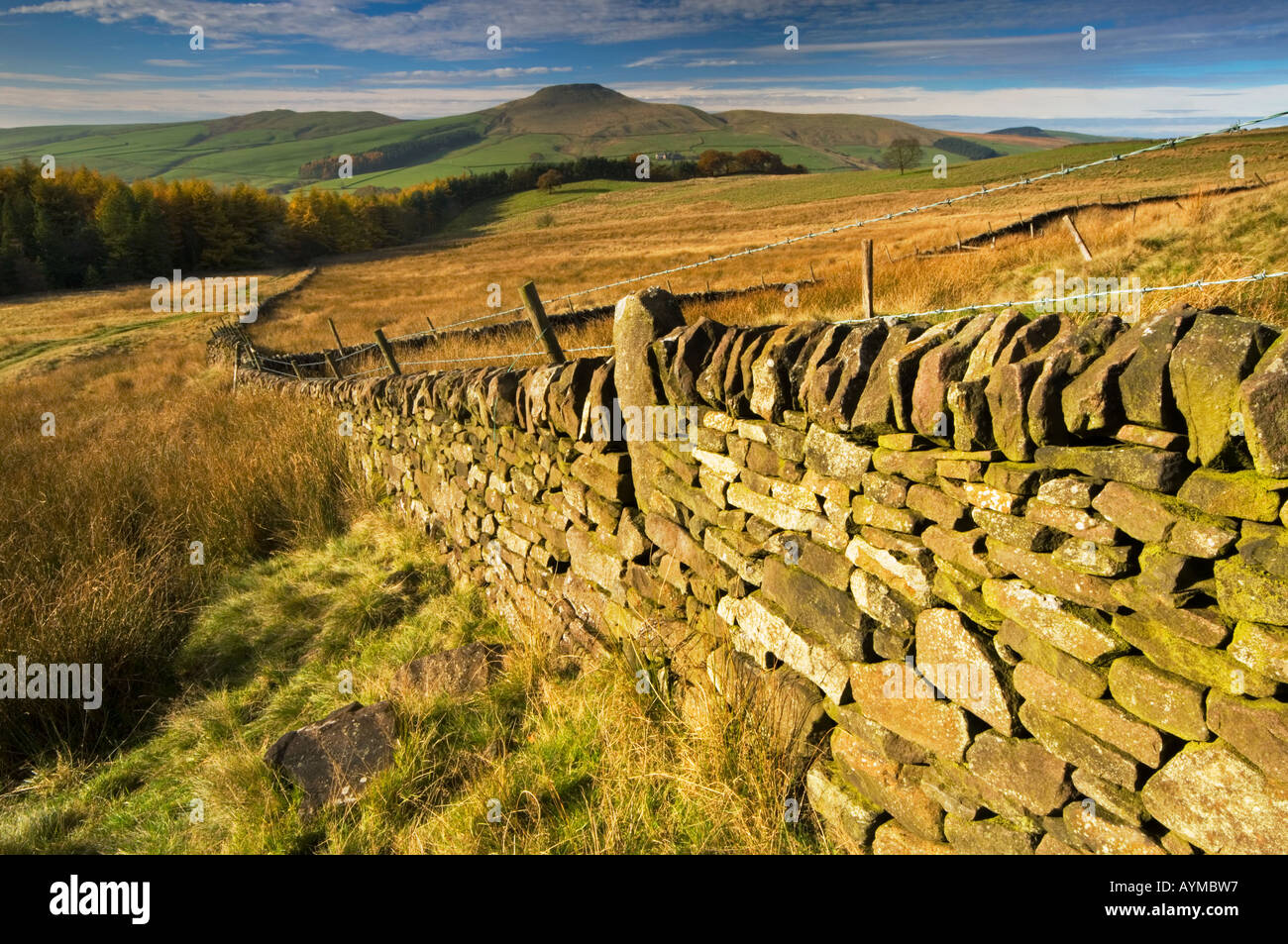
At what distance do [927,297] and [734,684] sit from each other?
7.09 metres

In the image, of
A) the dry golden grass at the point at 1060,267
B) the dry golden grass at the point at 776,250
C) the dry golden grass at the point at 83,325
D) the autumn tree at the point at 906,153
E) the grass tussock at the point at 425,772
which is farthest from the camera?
the autumn tree at the point at 906,153

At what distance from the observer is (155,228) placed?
159 ft

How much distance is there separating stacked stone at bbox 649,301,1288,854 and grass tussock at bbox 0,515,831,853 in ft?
1.23

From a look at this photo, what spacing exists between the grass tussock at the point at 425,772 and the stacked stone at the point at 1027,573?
38 cm

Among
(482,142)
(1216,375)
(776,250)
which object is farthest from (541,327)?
(482,142)

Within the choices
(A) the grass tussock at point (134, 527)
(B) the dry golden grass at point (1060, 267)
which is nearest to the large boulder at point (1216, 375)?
(B) the dry golden grass at point (1060, 267)

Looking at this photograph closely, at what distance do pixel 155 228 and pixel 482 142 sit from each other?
12663cm

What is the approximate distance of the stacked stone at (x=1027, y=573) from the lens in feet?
4.77

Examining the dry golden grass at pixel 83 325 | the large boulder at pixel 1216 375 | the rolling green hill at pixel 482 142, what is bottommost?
the large boulder at pixel 1216 375

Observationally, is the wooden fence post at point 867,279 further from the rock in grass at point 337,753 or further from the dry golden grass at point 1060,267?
the rock in grass at point 337,753

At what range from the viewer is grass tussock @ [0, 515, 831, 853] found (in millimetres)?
2600

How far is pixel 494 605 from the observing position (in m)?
5.12

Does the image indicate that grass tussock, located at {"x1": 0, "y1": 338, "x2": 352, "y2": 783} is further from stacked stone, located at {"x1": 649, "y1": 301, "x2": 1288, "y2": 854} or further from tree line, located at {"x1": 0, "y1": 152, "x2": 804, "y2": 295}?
tree line, located at {"x1": 0, "y1": 152, "x2": 804, "y2": 295}

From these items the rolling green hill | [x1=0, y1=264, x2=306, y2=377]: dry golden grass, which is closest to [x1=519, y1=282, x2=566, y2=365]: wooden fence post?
[x1=0, y1=264, x2=306, y2=377]: dry golden grass
